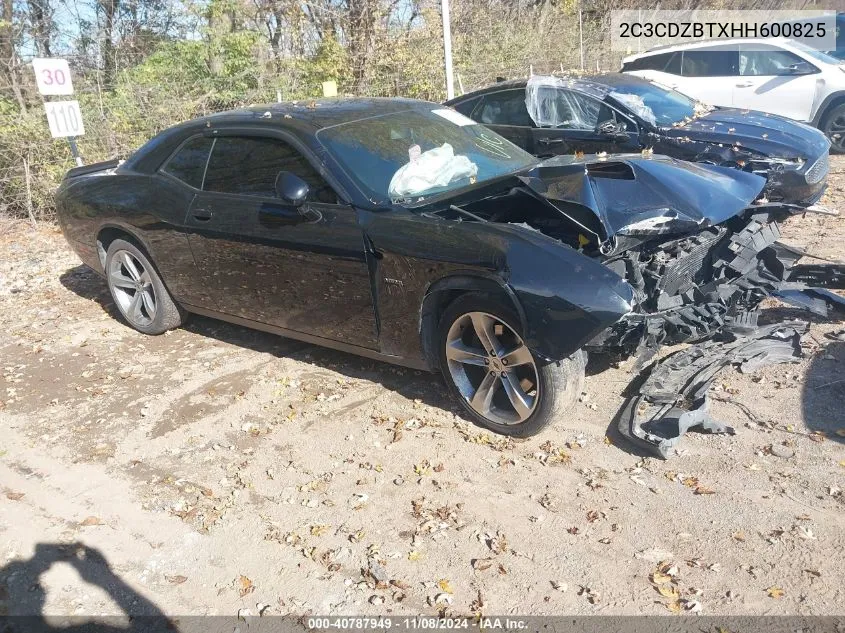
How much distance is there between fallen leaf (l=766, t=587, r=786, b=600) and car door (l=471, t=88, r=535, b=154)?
602 centimetres

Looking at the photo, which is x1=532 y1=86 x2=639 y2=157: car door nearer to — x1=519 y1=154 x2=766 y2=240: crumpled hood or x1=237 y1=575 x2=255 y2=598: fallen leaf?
x1=519 y1=154 x2=766 y2=240: crumpled hood

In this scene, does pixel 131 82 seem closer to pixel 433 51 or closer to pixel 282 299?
pixel 433 51

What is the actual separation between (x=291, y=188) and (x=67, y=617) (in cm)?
237

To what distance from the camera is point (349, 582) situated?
2.98m

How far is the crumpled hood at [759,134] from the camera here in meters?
7.09

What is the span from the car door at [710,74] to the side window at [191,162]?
8396 mm

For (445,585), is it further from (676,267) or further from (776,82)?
(776,82)

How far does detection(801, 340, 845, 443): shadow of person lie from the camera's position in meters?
3.71

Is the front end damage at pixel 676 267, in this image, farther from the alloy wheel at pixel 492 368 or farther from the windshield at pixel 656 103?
the windshield at pixel 656 103

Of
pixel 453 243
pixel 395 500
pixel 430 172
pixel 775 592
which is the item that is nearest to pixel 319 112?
pixel 430 172

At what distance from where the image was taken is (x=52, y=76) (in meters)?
8.88

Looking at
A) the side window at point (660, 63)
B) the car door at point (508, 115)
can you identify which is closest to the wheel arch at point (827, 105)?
the side window at point (660, 63)

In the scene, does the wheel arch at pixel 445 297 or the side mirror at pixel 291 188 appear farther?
the side mirror at pixel 291 188

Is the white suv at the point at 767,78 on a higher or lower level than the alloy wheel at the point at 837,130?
higher
